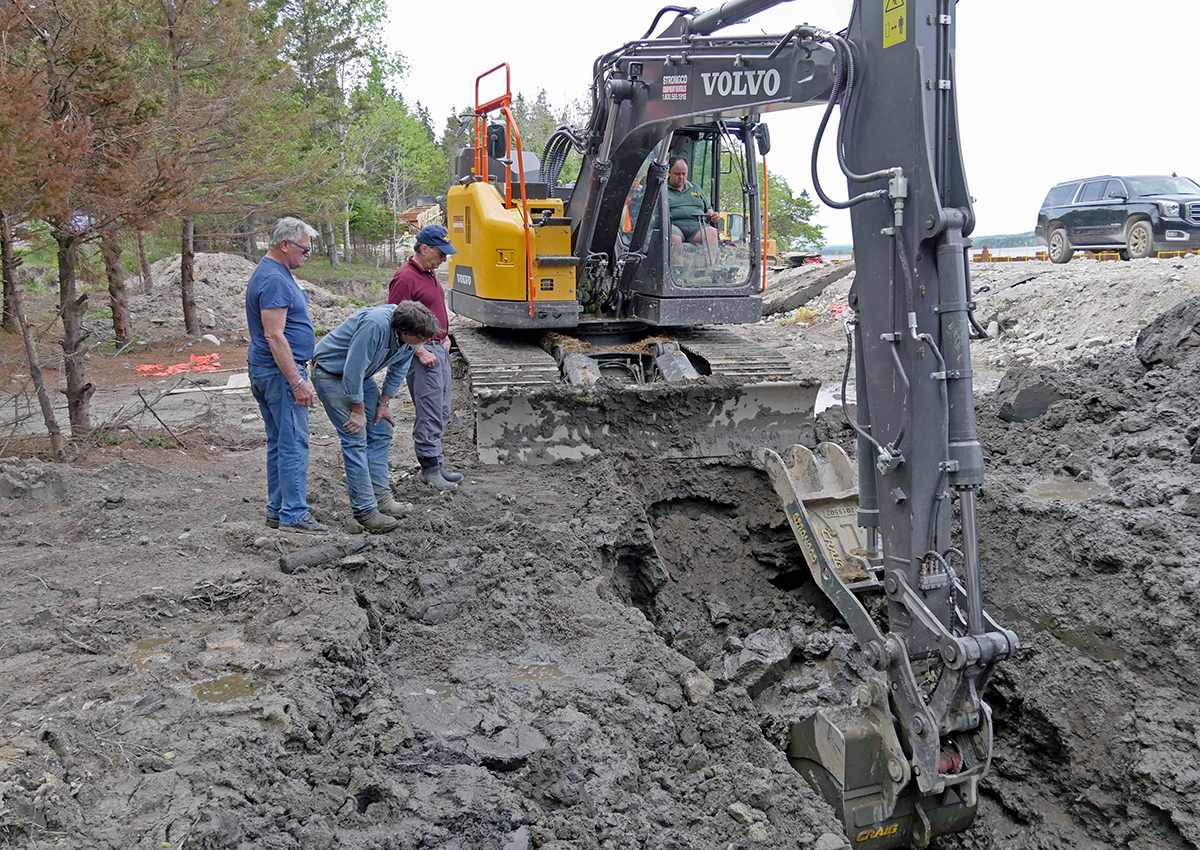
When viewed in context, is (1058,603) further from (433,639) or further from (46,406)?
(46,406)

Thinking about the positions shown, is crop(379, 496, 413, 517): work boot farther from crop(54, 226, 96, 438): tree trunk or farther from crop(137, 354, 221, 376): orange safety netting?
crop(137, 354, 221, 376): orange safety netting

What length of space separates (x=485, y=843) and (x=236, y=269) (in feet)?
68.2

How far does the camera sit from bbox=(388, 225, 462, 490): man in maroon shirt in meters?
5.90

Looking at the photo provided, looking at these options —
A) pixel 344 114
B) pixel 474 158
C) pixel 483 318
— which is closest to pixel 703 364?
pixel 483 318

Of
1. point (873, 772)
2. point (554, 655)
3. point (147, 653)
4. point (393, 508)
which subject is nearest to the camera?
point (873, 772)

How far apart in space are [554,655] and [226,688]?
1315mm

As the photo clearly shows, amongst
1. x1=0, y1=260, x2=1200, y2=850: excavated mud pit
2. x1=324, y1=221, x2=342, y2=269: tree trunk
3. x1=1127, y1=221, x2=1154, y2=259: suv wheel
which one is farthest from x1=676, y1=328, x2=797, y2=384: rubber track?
x1=324, y1=221, x2=342, y2=269: tree trunk

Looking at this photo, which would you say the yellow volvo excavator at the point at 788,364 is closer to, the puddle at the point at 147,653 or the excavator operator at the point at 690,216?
the excavator operator at the point at 690,216

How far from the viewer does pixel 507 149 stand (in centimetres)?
781

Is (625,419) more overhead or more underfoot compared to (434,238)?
more underfoot

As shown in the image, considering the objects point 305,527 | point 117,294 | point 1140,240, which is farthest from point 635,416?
point 1140,240

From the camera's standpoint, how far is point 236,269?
2072 cm

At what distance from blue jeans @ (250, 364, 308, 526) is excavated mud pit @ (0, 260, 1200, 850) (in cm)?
30

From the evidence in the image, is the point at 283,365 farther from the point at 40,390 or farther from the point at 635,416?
the point at 40,390
